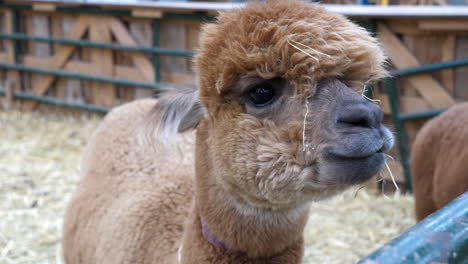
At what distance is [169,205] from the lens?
96.5 inches

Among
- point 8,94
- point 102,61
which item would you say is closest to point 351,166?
point 102,61

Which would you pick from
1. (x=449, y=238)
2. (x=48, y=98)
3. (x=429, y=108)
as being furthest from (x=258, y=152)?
(x=48, y=98)

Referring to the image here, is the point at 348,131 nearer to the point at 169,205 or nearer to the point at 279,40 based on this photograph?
the point at 279,40

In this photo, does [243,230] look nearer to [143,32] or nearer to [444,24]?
[444,24]

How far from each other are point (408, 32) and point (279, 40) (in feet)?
11.8

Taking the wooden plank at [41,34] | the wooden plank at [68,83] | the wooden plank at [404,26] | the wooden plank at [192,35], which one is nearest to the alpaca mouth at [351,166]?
the wooden plank at [404,26]

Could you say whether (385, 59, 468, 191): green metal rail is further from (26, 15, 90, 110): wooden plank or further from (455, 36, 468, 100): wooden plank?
(26, 15, 90, 110): wooden plank

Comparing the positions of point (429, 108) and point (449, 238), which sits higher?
point (449, 238)

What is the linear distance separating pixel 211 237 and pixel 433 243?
112 centimetres

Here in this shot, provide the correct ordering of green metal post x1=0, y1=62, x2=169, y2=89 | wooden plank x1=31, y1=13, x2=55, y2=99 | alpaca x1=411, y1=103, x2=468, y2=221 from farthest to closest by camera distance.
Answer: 1. wooden plank x1=31, y1=13, x2=55, y2=99
2. green metal post x1=0, y1=62, x2=169, y2=89
3. alpaca x1=411, y1=103, x2=468, y2=221

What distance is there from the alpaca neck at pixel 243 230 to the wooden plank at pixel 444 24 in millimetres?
3253

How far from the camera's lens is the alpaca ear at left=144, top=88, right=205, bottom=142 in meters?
2.08

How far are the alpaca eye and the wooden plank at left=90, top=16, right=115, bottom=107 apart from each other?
5738mm

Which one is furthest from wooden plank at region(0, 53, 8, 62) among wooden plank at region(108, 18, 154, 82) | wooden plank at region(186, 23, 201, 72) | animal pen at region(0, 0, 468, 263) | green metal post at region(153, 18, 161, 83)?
wooden plank at region(186, 23, 201, 72)
